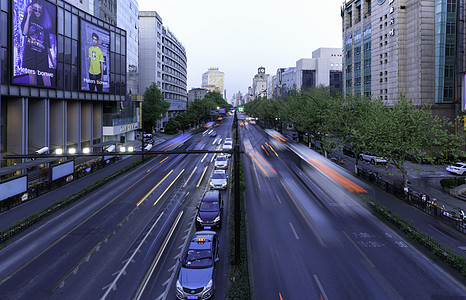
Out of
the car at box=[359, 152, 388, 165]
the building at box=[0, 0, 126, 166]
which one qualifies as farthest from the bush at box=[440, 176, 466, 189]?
the building at box=[0, 0, 126, 166]

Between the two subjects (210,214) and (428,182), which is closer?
(210,214)

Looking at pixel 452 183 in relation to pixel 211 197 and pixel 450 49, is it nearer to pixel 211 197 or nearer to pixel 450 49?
pixel 211 197

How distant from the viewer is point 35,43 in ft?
107

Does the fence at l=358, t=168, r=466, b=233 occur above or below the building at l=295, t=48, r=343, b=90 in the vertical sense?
below

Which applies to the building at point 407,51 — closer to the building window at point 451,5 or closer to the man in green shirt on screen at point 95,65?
the building window at point 451,5

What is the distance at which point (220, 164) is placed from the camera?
38.8 meters

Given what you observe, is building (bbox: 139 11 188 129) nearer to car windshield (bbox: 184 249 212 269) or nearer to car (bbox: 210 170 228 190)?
car (bbox: 210 170 228 190)

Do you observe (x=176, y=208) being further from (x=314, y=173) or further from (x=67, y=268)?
(x=314, y=173)

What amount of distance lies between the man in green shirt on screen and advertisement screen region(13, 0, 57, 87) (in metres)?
7.41

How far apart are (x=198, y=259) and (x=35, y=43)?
33041mm

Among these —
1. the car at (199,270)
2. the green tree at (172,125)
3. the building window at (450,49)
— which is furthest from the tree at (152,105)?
the car at (199,270)

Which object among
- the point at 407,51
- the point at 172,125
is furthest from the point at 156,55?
the point at 407,51

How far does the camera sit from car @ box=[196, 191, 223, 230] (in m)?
19.4

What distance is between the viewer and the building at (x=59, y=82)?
100 ft
